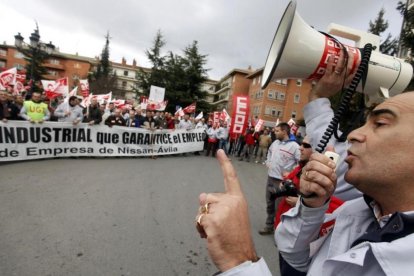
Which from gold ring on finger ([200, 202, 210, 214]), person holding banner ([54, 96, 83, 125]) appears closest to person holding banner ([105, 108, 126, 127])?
person holding banner ([54, 96, 83, 125])

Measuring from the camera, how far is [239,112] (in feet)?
35.8

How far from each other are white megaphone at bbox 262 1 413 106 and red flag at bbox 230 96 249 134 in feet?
28.3

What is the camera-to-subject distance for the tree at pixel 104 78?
148ft

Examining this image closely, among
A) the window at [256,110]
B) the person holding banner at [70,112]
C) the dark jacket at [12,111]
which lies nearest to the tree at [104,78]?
the window at [256,110]

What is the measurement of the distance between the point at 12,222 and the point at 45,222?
40 centimetres

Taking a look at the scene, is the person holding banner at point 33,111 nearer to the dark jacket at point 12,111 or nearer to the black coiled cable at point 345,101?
the dark jacket at point 12,111

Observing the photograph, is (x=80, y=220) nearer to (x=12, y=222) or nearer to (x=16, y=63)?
(x=12, y=222)

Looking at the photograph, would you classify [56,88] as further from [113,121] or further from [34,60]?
[34,60]

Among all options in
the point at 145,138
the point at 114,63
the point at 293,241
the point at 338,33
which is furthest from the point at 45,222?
the point at 114,63

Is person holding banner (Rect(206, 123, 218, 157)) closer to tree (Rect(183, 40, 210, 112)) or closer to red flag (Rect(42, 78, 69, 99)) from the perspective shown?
red flag (Rect(42, 78, 69, 99))

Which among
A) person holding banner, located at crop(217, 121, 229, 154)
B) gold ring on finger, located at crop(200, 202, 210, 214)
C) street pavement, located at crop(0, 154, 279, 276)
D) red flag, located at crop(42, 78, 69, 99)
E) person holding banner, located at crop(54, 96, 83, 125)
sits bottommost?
street pavement, located at crop(0, 154, 279, 276)

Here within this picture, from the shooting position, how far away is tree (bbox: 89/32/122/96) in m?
45.2

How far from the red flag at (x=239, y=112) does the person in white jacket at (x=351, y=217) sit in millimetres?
9374

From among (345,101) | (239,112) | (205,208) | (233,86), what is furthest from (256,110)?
(205,208)
